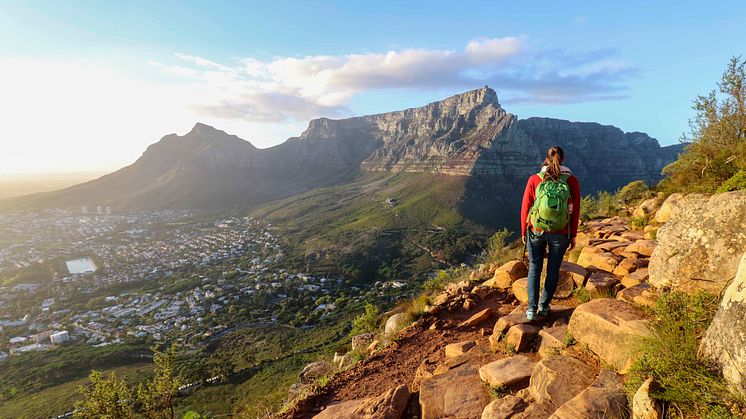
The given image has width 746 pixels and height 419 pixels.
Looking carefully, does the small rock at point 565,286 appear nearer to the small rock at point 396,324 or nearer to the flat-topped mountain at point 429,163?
the small rock at point 396,324

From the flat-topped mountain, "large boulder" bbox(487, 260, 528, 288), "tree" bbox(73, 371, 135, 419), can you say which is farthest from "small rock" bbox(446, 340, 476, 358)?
the flat-topped mountain

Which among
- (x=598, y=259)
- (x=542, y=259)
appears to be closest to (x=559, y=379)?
(x=542, y=259)

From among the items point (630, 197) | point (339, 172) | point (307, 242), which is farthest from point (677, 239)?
point (339, 172)

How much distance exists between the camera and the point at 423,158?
15412 cm

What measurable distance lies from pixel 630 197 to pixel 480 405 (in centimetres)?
1897

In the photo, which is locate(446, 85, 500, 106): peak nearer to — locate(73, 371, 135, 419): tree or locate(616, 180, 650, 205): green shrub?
locate(616, 180, 650, 205): green shrub

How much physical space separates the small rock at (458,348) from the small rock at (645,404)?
2.91m

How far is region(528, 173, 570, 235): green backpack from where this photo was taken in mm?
4738

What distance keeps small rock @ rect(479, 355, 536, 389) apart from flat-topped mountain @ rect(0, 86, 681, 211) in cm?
12055

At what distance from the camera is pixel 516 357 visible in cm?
459

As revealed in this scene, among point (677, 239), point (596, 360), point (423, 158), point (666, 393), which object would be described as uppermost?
point (423, 158)

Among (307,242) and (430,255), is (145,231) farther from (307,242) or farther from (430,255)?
(430,255)

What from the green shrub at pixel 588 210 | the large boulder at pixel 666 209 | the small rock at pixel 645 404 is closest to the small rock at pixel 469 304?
the small rock at pixel 645 404

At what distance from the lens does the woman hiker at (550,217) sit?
4.76 meters
